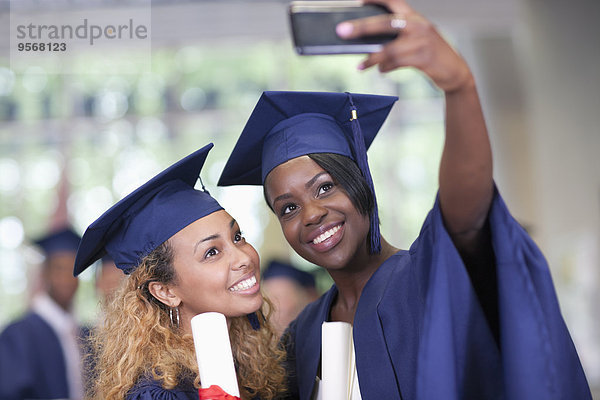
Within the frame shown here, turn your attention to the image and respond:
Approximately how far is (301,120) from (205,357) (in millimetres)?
914

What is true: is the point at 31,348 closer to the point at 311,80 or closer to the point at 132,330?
the point at 132,330

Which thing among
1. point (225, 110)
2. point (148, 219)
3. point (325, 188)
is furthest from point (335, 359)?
point (225, 110)

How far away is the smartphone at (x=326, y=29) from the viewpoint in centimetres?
127

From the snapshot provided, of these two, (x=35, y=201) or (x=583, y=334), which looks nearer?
(x=583, y=334)

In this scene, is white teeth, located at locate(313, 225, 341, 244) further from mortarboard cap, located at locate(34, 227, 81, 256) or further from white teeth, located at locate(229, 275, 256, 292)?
mortarboard cap, located at locate(34, 227, 81, 256)

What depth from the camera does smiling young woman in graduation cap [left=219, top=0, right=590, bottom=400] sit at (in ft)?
4.58

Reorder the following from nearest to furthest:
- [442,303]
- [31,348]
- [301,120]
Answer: [442,303] → [301,120] → [31,348]

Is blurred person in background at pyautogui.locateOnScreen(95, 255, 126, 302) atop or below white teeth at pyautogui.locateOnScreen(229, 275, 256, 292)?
below

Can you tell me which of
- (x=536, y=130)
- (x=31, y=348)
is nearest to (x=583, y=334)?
(x=536, y=130)

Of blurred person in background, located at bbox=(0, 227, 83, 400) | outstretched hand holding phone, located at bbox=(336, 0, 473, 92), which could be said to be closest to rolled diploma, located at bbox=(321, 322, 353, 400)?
outstretched hand holding phone, located at bbox=(336, 0, 473, 92)

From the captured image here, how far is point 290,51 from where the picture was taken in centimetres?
820

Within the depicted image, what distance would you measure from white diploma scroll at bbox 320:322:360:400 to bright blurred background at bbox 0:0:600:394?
5.49 meters

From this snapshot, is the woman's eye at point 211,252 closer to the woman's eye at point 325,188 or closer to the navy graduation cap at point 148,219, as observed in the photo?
the navy graduation cap at point 148,219

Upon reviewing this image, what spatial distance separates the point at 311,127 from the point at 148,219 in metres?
0.63
